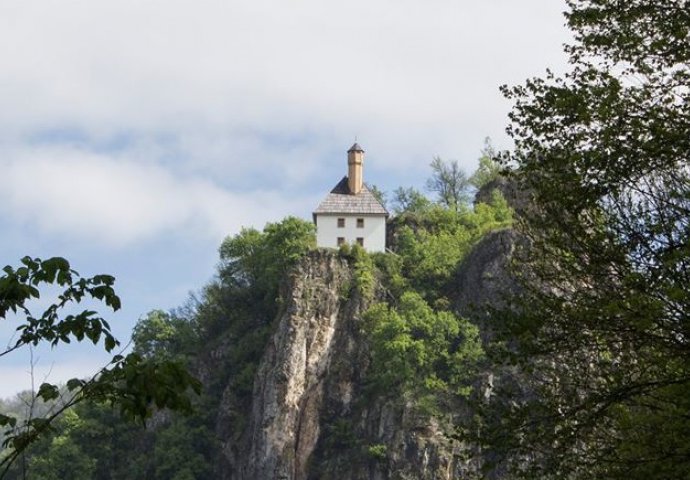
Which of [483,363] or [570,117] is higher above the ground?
[483,363]

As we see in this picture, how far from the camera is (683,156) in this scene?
53.3ft

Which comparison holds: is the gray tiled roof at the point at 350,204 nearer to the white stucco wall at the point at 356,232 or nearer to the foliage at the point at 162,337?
the white stucco wall at the point at 356,232

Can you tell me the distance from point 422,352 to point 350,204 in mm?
16470

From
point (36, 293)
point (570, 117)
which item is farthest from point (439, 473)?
point (36, 293)

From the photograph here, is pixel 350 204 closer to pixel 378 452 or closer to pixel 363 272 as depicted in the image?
pixel 363 272

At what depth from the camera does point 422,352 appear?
80625 millimetres

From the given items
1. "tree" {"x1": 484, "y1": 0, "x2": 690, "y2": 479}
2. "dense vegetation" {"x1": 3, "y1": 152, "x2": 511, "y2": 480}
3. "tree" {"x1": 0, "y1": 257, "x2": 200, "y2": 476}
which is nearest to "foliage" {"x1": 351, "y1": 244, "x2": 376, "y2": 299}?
"dense vegetation" {"x1": 3, "y1": 152, "x2": 511, "y2": 480}

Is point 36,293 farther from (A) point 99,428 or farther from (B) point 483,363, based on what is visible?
(A) point 99,428

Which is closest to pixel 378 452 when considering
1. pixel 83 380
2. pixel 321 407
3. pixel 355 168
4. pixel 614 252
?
pixel 321 407

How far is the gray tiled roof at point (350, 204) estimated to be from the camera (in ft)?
304

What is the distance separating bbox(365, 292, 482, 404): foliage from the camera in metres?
80.5

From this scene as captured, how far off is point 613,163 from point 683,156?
93 centimetres

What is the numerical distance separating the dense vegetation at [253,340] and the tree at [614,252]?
203ft

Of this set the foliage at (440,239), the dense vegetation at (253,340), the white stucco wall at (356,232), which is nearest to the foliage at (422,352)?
the dense vegetation at (253,340)
